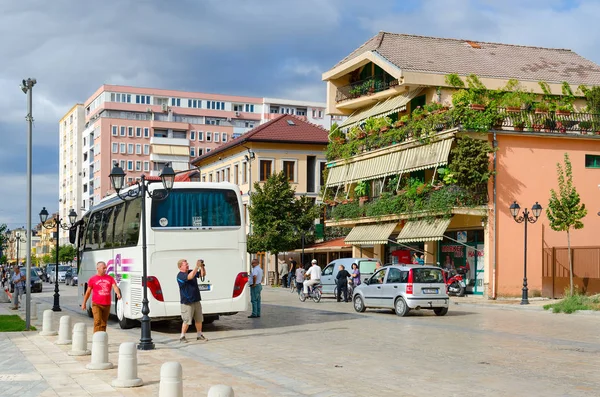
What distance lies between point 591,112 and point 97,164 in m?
98.5

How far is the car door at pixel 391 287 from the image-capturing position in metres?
27.3

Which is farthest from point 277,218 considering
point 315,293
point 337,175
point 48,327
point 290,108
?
point 290,108

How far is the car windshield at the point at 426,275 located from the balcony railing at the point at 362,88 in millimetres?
20097

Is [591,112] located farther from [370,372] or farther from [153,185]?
[370,372]

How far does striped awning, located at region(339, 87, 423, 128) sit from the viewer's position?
43.8 metres

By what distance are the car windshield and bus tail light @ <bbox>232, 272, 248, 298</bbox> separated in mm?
7225

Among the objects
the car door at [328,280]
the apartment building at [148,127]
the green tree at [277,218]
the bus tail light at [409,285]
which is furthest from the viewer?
the apartment building at [148,127]

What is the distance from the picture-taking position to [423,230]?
39844mm

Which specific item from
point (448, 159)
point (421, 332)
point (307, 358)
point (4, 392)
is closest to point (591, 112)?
point (448, 159)

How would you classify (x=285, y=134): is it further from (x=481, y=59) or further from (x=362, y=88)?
(x=481, y=59)

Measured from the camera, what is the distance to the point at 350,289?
3797cm

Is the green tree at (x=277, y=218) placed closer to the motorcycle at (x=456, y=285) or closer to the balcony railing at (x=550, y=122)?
the motorcycle at (x=456, y=285)

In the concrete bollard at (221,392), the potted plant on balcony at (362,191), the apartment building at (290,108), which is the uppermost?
the apartment building at (290,108)

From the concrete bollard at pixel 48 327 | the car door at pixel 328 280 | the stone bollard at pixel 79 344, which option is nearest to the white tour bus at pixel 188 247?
the concrete bollard at pixel 48 327
